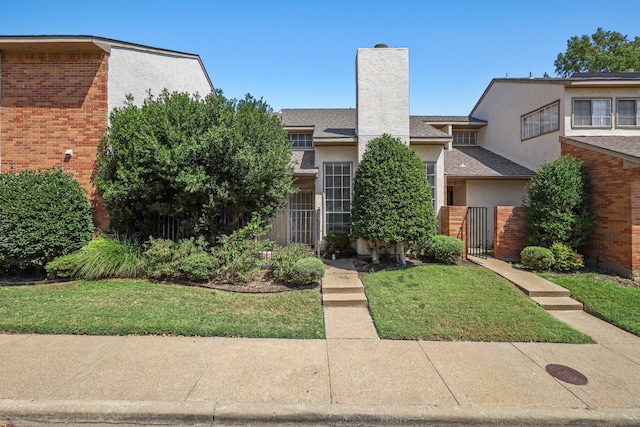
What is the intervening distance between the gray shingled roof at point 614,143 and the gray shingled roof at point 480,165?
2.00 metres

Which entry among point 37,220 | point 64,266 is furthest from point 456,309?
point 37,220

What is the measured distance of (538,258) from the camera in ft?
26.1

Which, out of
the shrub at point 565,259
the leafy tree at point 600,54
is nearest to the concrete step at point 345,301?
the shrub at point 565,259

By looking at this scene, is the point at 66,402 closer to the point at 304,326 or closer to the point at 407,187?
the point at 304,326

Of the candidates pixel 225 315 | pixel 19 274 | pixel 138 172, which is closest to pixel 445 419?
pixel 225 315

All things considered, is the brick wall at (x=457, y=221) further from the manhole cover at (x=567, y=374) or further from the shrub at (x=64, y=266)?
the shrub at (x=64, y=266)

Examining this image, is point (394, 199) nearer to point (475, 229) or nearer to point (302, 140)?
point (475, 229)

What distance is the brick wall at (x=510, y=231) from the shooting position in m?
9.38

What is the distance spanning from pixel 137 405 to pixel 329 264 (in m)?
6.09

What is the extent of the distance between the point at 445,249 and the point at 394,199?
6.77ft

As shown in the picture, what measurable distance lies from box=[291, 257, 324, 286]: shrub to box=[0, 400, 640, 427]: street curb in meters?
3.58

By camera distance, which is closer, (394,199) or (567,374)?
(567,374)

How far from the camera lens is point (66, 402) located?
3.07m

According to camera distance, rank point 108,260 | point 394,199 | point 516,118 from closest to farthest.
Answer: point 108,260, point 394,199, point 516,118
